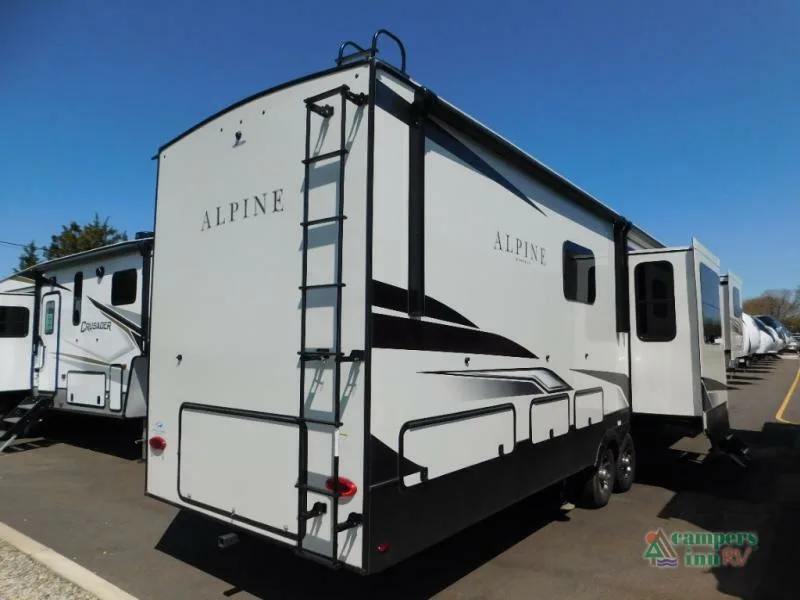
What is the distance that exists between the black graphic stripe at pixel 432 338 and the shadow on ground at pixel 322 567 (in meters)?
1.76

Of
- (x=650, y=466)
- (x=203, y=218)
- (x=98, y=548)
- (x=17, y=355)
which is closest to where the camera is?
(x=203, y=218)

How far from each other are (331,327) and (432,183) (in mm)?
1100

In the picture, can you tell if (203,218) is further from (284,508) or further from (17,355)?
(17,355)

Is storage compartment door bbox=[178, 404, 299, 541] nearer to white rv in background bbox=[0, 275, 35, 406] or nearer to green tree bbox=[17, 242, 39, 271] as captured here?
white rv in background bbox=[0, 275, 35, 406]

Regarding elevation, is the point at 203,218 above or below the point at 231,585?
above

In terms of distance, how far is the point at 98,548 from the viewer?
16.0 ft

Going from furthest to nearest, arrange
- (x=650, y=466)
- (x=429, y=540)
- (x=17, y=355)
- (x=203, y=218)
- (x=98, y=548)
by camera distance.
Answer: (x=17, y=355) → (x=650, y=466) → (x=98, y=548) → (x=203, y=218) → (x=429, y=540)

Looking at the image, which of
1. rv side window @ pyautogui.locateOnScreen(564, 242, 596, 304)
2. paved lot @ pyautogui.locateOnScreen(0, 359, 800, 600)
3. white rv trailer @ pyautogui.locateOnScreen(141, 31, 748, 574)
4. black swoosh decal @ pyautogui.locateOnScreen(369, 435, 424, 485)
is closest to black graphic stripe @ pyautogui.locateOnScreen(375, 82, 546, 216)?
white rv trailer @ pyautogui.locateOnScreen(141, 31, 748, 574)

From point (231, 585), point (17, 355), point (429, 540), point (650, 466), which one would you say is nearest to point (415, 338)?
point (429, 540)

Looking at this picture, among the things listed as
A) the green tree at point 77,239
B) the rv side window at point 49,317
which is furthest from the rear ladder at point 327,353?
the green tree at point 77,239

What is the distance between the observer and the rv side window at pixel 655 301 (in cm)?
640

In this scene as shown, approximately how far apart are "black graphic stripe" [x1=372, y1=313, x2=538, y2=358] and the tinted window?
3462 millimetres

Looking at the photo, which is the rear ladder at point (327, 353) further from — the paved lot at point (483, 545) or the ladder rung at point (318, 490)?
the paved lot at point (483, 545)

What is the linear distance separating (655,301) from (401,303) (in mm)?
4417
